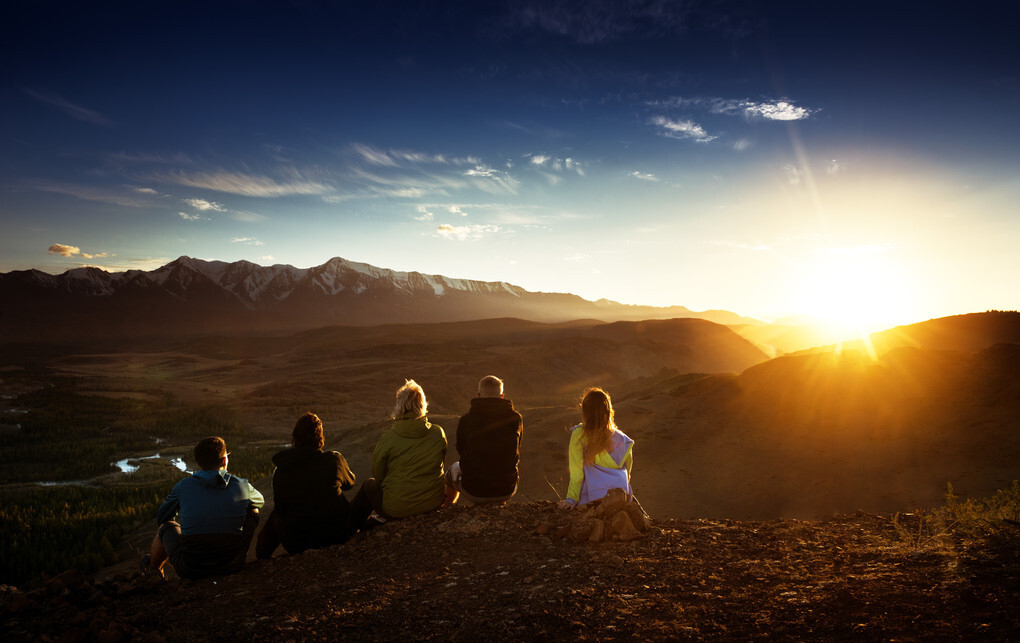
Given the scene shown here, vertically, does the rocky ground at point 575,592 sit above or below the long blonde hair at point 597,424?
below

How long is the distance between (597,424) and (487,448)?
1.45 meters

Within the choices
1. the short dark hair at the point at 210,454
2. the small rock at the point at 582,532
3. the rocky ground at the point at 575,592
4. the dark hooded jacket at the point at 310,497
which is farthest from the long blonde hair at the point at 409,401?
the small rock at the point at 582,532

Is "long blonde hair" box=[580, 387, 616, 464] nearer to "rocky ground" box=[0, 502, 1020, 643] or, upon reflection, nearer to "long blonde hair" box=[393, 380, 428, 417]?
"rocky ground" box=[0, 502, 1020, 643]

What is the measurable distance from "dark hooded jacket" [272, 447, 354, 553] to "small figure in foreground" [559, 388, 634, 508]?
7.17ft

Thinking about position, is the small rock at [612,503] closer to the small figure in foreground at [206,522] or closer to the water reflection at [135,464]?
the small figure in foreground at [206,522]

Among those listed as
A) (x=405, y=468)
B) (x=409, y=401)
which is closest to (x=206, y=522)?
(x=405, y=468)

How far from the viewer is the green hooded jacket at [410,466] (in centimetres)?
538

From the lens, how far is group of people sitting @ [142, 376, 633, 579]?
457 cm

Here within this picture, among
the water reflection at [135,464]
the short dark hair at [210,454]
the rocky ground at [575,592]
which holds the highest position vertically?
the short dark hair at [210,454]

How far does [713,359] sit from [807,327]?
330 feet

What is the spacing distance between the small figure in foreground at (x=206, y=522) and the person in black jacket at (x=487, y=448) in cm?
219

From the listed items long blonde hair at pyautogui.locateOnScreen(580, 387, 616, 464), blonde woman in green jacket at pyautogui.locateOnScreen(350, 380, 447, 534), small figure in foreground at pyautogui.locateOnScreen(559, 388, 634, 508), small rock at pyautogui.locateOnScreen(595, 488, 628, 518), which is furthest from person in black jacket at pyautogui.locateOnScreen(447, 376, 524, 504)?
small rock at pyautogui.locateOnScreen(595, 488, 628, 518)

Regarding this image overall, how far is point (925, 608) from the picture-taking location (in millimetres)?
3051

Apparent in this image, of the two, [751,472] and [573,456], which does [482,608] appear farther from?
[751,472]
